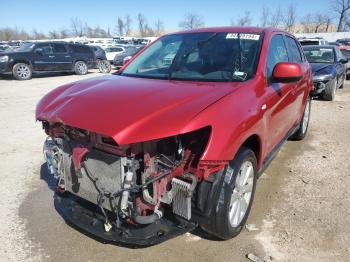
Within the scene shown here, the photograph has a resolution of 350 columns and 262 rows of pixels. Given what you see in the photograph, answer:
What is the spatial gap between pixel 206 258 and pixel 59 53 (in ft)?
51.4

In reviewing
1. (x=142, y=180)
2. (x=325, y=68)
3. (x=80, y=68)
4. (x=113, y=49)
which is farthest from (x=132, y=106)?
(x=113, y=49)

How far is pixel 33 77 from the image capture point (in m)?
16.9

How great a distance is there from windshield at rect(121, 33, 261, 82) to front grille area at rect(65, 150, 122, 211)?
1.22 metres

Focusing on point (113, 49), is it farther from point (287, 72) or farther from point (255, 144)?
point (255, 144)

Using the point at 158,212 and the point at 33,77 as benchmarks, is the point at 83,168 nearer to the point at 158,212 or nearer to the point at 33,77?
the point at 158,212

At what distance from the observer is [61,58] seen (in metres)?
16.7

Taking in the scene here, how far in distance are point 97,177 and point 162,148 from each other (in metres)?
0.57

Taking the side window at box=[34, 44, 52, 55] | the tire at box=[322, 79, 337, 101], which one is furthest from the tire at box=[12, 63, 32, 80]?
the tire at box=[322, 79, 337, 101]

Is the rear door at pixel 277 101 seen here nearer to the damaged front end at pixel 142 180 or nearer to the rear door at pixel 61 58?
the damaged front end at pixel 142 180

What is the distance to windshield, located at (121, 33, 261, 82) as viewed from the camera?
11.1ft

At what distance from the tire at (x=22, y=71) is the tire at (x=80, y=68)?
7.68 feet

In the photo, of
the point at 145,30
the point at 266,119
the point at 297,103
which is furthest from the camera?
the point at 145,30

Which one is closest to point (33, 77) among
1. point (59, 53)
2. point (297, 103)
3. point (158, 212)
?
point (59, 53)

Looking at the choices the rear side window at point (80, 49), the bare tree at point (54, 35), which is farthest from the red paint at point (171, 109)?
the bare tree at point (54, 35)
